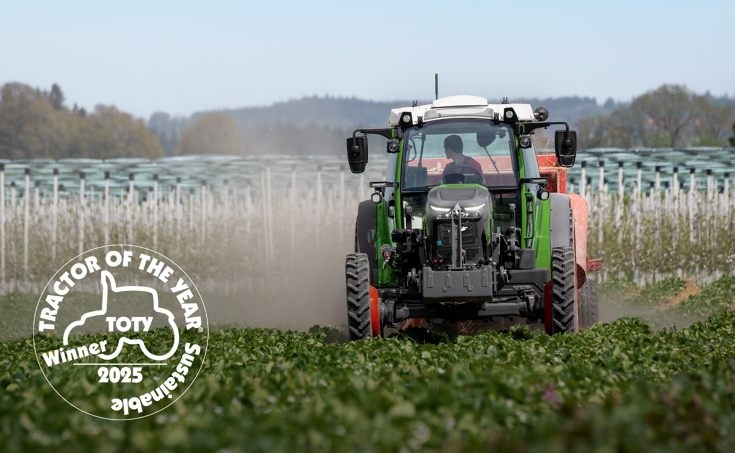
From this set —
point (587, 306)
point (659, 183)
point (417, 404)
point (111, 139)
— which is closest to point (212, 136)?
point (111, 139)

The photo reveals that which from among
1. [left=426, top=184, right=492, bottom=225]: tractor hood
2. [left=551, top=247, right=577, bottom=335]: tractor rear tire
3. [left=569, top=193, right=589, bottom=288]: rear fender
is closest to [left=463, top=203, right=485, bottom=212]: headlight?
[left=426, top=184, right=492, bottom=225]: tractor hood

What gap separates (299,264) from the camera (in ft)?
64.0

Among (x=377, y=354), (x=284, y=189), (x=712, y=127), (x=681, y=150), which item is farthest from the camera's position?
(x=712, y=127)

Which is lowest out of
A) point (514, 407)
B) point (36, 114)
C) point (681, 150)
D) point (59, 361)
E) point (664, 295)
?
point (664, 295)

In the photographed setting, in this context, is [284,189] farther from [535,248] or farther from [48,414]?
[48,414]

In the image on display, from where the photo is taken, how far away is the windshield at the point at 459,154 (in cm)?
891

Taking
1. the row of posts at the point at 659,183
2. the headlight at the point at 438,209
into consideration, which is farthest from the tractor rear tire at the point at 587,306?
the row of posts at the point at 659,183

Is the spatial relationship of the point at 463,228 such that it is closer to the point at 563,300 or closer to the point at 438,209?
the point at 438,209

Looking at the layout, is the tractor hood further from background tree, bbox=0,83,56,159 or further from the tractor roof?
background tree, bbox=0,83,56,159

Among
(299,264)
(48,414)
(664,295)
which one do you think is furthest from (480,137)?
(299,264)

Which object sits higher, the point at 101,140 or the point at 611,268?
the point at 101,140

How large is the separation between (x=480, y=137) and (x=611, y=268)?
1169cm

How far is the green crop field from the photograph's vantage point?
3371 mm

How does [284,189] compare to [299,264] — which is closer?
[299,264]
